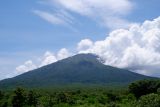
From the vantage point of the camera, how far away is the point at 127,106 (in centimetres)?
4359

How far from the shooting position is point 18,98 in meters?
46.8

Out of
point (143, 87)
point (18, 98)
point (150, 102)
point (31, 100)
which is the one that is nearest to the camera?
point (150, 102)

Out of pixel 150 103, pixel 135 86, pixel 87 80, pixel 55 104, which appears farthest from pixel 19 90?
pixel 87 80

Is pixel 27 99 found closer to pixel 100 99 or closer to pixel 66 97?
pixel 66 97

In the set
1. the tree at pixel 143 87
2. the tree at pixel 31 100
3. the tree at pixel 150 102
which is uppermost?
the tree at pixel 143 87

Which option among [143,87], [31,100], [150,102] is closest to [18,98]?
[31,100]

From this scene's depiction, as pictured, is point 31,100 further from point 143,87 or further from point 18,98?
point 143,87

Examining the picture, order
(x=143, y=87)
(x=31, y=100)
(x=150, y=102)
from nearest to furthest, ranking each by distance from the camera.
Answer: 1. (x=150, y=102)
2. (x=31, y=100)
3. (x=143, y=87)

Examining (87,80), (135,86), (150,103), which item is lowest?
(150,103)

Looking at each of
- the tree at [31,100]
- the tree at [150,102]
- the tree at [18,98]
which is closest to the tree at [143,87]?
the tree at [31,100]

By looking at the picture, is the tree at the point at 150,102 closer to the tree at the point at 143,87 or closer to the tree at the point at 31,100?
the tree at the point at 31,100

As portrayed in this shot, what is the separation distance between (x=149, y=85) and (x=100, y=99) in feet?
53.5

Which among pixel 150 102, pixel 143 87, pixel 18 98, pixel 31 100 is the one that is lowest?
pixel 150 102

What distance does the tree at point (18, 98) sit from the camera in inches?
1834
